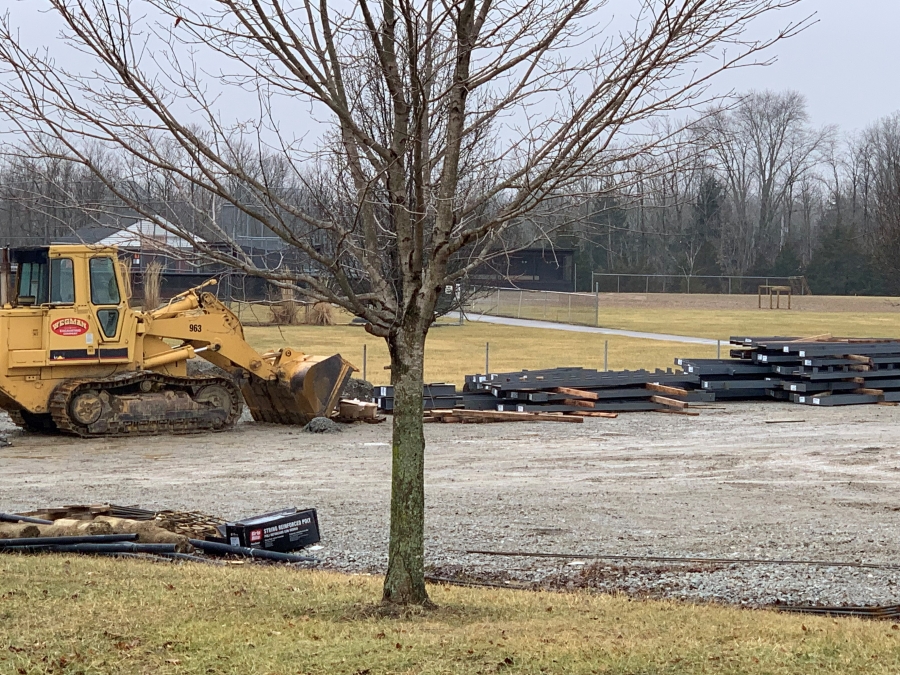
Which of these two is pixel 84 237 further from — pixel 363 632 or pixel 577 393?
pixel 363 632

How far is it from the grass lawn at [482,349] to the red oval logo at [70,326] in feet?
42.1

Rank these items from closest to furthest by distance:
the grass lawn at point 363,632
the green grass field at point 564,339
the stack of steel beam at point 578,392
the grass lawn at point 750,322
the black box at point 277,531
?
the grass lawn at point 363,632
the black box at point 277,531
the stack of steel beam at point 578,392
the green grass field at point 564,339
the grass lawn at point 750,322

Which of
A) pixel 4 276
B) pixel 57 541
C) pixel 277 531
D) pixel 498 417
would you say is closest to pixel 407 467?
pixel 277 531

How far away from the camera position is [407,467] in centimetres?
714

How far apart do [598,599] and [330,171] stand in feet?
12.5

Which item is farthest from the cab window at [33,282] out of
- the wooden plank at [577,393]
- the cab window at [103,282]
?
the wooden plank at [577,393]

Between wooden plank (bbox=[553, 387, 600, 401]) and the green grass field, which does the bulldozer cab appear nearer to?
the green grass field

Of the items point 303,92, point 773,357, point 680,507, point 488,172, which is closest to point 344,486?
point 680,507

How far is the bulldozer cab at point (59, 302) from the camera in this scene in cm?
1883

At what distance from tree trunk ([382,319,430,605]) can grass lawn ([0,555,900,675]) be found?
254 mm

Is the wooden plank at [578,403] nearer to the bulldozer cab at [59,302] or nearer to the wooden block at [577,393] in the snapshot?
the wooden block at [577,393]

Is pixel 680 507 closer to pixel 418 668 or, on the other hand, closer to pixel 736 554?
pixel 736 554

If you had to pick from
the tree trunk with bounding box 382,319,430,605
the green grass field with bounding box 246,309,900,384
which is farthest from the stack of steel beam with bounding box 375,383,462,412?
the tree trunk with bounding box 382,319,430,605

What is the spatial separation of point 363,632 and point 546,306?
57.8 m
